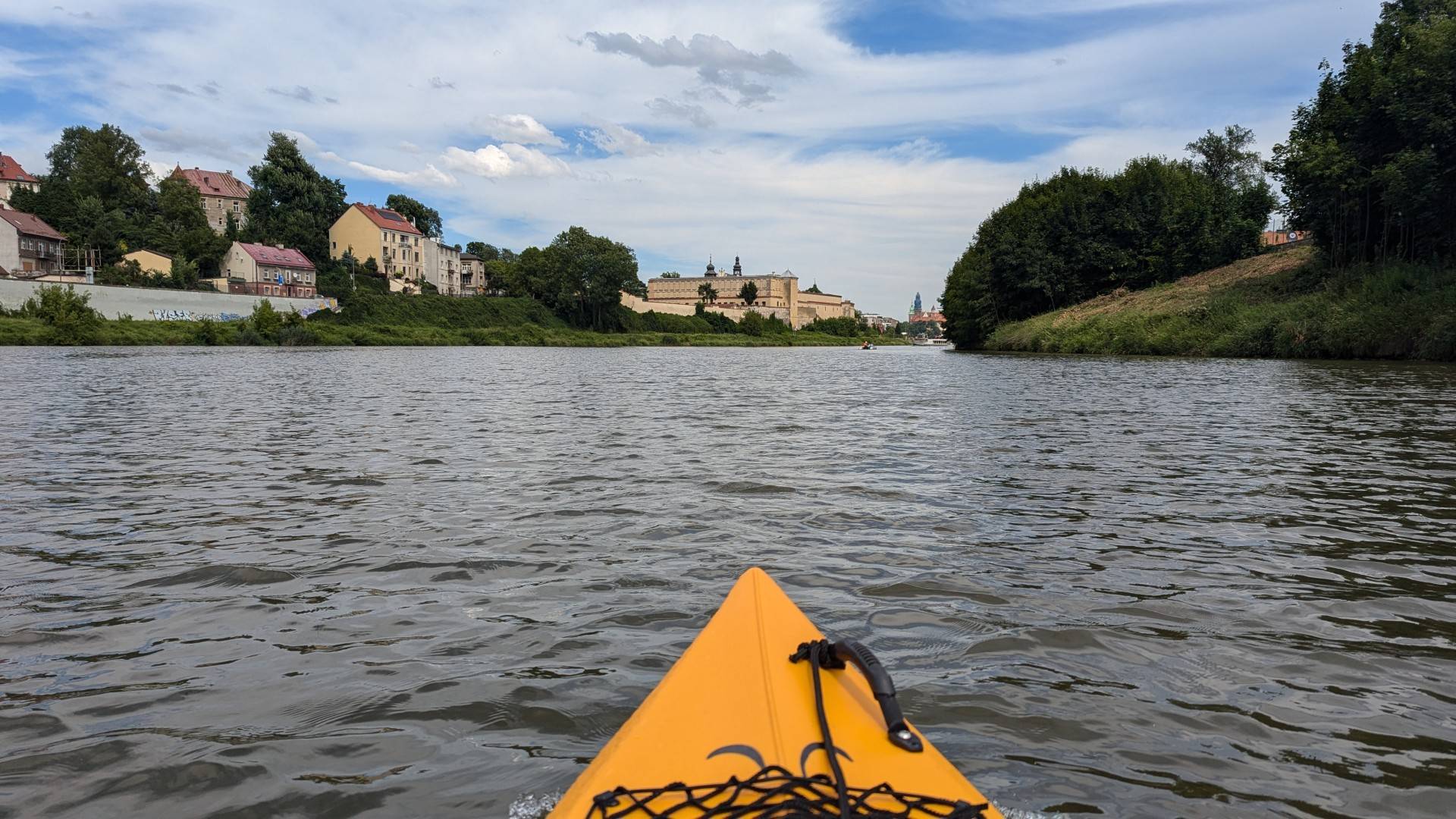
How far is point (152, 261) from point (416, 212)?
146 feet

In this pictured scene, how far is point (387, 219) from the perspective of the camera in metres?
103

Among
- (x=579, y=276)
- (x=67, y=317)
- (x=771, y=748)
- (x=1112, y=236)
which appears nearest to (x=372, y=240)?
(x=579, y=276)

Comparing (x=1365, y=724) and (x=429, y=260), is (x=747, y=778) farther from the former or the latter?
(x=429, y=260)

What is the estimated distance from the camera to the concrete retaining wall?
190 ft

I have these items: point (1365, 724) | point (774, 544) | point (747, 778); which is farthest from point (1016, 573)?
point (747, 778)

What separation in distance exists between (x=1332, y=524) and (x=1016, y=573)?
11.2ft

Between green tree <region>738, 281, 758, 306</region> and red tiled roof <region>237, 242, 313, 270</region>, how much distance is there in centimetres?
10404

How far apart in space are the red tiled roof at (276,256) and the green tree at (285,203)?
3115mm

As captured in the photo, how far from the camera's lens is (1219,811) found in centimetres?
305

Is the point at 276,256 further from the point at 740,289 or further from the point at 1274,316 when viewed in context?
the point at 740,289

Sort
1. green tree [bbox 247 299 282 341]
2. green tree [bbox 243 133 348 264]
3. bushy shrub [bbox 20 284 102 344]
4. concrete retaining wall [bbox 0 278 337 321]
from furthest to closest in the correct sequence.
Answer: green tree [bbox 243 133 348 264] → green tree [bbox 247 299 282 341] → concrete retaining wall [bbox 0 278 337 321] → bushy shrub [bbox 20 284 102 344]

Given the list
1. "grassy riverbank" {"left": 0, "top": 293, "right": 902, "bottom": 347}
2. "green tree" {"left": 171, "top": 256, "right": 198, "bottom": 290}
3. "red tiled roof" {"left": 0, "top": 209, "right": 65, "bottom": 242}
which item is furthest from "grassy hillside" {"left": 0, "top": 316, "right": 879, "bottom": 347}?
"red tiled roof" {"left": 0, "top": 209, "right": 65, "bottom": 242}

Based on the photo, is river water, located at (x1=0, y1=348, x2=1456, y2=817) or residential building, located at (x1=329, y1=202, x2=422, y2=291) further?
residential building, located at (x1=329, y1=202, x2=422, y2=291)

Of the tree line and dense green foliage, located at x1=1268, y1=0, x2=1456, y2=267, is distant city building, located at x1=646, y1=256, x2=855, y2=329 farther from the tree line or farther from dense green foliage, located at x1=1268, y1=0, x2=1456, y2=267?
dense green foliage, located at x1=1268, y1=0, x2=1456, y2=267
